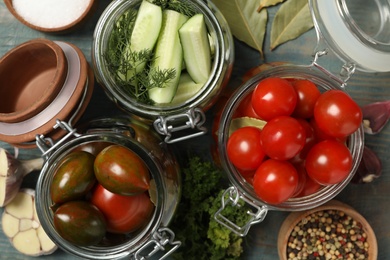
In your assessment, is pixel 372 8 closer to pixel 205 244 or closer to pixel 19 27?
pixel 205 244

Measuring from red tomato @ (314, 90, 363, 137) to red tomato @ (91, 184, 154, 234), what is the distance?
0.31 m

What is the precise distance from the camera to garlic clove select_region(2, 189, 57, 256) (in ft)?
3.46

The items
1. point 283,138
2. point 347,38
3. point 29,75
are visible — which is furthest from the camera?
point 29,75

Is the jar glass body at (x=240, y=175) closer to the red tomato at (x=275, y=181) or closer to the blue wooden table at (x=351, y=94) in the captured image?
the red tomato at (x=275, y=181)

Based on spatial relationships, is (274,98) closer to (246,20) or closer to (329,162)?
(329,162)

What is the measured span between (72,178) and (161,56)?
254 millimetres

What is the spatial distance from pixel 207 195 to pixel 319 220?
8.9 inches

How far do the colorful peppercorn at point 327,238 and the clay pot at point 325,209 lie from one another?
0.06ft

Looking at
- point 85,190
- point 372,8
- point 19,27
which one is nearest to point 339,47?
point 372,8

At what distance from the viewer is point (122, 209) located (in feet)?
2.75

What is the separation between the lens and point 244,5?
3.35 ft

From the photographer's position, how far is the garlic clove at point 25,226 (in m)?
1.06

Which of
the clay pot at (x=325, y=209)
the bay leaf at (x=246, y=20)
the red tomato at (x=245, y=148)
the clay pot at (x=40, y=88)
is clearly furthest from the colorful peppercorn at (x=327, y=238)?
the clay pot at (x=40, y=88)

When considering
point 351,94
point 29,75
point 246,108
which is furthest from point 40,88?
point 351,94
